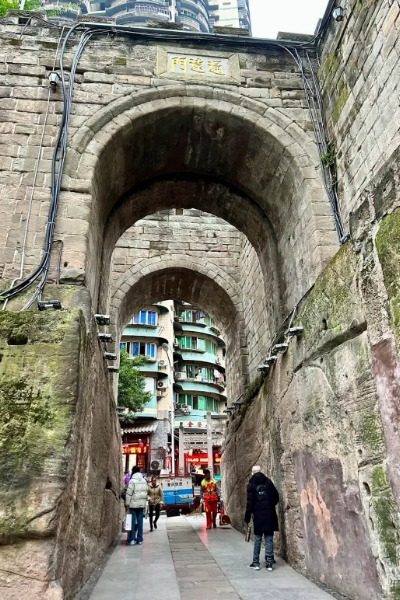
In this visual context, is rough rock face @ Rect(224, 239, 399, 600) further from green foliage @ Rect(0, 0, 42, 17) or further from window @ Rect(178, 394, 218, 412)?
window @ Rect(178, 394, 218, 412)

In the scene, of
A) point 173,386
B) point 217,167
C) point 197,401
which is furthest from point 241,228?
point 197,401

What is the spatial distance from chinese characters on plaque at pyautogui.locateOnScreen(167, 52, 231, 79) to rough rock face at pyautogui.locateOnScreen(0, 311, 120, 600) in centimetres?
389

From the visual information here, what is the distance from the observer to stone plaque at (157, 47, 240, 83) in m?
5.58

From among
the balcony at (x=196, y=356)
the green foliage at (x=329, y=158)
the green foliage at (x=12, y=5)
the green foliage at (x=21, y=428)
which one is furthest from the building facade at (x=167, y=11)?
the green foliage at (x=21, y=428)

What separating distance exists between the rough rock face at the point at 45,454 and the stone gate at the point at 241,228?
0.04ft

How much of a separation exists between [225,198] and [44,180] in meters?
2.85

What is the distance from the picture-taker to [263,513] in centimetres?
450

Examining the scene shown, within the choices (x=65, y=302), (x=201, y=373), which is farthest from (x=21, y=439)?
(x=201, y=373)

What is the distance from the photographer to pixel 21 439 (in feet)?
9.41

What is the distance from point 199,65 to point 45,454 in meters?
5.14

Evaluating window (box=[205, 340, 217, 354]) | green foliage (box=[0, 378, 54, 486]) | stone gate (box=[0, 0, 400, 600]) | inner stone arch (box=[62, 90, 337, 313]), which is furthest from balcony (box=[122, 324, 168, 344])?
green foliage (box=[0, 378, 54, 486])

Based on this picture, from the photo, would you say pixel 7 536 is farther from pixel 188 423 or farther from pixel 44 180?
pixel 188 423

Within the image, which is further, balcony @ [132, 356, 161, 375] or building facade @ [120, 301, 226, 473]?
balcony @ [132, 356, 161, 375]

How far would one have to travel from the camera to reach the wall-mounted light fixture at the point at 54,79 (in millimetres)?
5090
